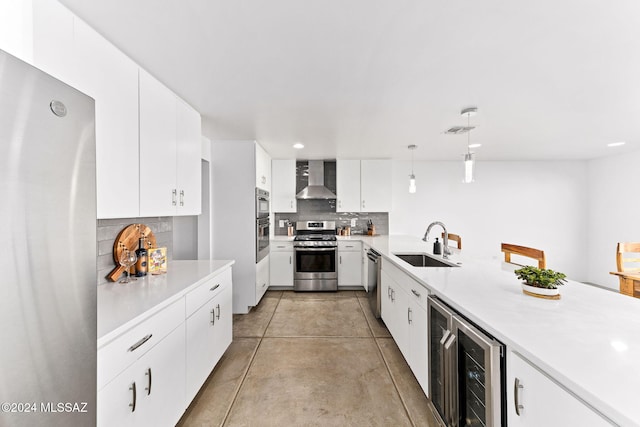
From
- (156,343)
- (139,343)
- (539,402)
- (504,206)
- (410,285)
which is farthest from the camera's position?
(504,206)

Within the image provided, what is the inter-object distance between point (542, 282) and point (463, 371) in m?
0.65

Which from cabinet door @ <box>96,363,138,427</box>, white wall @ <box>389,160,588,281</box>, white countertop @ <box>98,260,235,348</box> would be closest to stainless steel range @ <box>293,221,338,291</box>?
white wall @ <box>389,160,588,281</box>

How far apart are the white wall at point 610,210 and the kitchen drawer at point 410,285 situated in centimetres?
493

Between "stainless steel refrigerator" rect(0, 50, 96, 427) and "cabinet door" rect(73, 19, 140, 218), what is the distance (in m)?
0.85

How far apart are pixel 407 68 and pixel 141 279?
2.37 meters

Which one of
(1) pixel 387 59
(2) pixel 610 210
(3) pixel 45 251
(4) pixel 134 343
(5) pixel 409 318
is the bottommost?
(5) pixel 409 318

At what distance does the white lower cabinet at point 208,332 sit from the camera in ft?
5.93

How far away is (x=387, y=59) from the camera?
1.70 meters

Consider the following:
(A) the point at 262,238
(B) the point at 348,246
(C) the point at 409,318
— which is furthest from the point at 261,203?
(C) the point at 409,318

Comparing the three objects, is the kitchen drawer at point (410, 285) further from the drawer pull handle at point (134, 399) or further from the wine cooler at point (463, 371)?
the drawer pull handle at point (134, 399)

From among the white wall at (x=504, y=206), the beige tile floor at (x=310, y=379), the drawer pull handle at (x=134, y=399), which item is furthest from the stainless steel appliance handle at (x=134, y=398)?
the white wall at (x=504, y=206)

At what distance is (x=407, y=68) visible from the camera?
1.82 metres

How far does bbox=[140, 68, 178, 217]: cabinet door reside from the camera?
1.79 m

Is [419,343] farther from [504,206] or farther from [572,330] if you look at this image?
[504,206]
